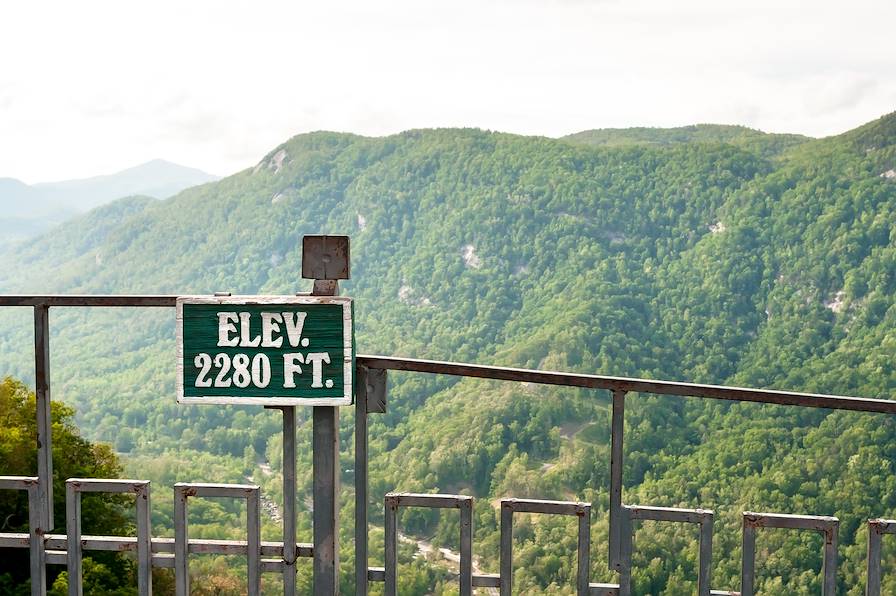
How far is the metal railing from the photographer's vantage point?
3092 millimetres

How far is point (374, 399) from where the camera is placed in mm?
3252

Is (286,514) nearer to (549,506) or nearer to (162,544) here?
(162,544)

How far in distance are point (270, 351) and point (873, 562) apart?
2.17m

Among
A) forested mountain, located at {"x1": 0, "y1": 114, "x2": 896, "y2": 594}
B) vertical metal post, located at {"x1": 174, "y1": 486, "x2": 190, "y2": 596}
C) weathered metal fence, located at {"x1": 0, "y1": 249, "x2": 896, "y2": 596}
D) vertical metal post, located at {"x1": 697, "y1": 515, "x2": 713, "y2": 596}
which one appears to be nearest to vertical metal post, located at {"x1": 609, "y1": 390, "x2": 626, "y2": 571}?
weathered metal fence, located at {"x1": 0, "y1": 249, "x2": 896, "y2": 596}

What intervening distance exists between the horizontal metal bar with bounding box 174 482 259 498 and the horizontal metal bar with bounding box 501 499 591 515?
904mm

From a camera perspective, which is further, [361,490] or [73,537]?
[73,537]

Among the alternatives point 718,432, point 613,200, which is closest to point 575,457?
point 718,432

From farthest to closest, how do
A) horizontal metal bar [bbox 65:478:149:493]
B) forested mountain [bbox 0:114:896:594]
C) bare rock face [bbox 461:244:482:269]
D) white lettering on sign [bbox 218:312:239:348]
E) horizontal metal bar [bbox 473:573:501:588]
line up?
bare rock face [bbox 461:244:482:269]
forested mountain [bbox 0:114:896:594]
horizontal metal bar [bbox 65:478:149:493]
horizontal metal bar [bbox 473:573:501:588]
white lettering on sign [bbox 218:312:239:348]

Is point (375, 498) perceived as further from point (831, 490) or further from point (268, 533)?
point (831, 490)

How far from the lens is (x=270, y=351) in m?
3.12

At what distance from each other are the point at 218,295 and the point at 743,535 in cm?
197

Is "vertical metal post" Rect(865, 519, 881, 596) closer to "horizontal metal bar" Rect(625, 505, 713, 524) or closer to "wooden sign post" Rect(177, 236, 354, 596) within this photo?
"horizontal metal bar" Rect(625, 505, 713, 524)

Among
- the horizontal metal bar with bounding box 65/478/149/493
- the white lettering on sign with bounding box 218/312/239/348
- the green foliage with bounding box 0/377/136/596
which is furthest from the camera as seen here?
the green foliage with bounding box 0/377/136/596

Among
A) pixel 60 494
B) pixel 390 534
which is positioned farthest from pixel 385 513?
pixel 60 494
